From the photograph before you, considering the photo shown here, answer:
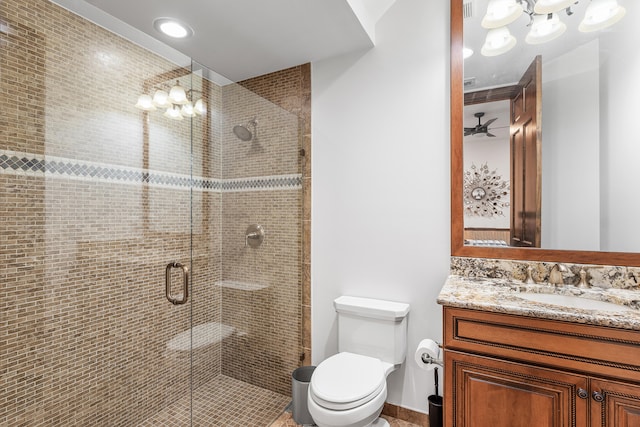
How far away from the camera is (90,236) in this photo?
5.49ft

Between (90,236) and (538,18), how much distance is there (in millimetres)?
2626

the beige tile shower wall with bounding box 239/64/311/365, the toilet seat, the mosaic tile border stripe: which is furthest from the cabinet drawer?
the mosaic tile border stripe

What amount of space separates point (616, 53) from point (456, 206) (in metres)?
Result: 1.02

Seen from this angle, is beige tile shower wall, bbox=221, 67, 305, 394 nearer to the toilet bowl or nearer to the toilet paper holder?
the toilet bowl

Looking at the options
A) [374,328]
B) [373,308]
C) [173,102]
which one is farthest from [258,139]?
[374,328]

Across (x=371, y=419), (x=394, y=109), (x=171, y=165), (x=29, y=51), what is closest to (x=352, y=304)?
(x=371, y=419)

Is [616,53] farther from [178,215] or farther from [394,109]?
[178,215]

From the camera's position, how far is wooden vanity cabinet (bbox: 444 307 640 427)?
1.08 metres

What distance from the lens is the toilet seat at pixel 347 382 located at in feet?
4.65

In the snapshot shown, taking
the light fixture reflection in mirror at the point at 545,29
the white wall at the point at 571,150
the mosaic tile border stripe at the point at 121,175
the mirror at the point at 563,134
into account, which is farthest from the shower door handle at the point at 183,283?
the light fixture reflection in mirror at the point at 545,29

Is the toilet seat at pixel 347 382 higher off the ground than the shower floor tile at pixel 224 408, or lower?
higher

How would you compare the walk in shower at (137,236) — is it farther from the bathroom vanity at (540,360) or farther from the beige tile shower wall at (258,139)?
the bathroom vanity at (540,360)

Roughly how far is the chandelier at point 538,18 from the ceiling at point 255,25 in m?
0.65

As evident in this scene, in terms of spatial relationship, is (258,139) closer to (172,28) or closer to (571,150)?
(172,28)
